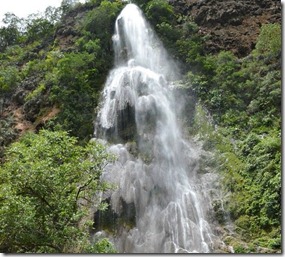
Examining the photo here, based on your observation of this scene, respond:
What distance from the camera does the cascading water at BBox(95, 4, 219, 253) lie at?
9766mm

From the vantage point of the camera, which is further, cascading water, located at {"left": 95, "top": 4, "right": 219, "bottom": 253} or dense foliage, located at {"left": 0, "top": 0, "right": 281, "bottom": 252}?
cascading water, located at {"left": 95, "top": 4, "right": 219, "bottom": 253}

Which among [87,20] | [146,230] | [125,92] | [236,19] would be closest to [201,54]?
[236,19]

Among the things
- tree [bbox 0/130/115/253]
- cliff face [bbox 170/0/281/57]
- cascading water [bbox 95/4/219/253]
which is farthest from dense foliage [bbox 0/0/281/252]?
cascading water [bbox 95/4/219/253]

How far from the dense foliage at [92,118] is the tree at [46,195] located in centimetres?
2

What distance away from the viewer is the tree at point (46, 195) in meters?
6.36

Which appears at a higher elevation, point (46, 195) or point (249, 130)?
point (249, 130)

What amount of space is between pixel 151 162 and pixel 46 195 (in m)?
5.30

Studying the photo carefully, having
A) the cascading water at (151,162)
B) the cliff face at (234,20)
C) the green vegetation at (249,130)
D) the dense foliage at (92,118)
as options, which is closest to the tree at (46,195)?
the dense foliage at (92,118)

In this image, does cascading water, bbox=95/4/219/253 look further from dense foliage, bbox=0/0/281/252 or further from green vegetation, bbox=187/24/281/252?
green vegetation, bbox=187/24/281/252

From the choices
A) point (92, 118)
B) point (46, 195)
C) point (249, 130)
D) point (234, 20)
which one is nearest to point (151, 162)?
point (249, 130)

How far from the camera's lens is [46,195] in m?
6.83

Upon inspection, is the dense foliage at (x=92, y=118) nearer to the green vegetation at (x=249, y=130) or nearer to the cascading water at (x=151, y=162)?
the green vegetation at (x=249, y=130)

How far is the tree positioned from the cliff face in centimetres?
1133

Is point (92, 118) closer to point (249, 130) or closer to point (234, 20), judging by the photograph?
point (249, 130)
